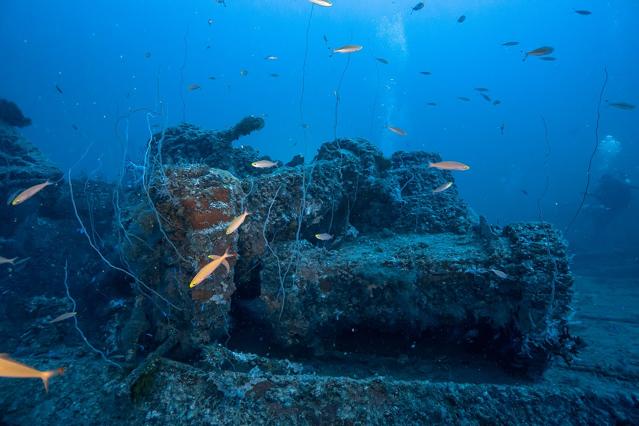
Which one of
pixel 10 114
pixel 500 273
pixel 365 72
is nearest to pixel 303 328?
pixel 500 273

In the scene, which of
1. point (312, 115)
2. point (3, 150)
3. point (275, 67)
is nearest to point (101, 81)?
point (275, 67)

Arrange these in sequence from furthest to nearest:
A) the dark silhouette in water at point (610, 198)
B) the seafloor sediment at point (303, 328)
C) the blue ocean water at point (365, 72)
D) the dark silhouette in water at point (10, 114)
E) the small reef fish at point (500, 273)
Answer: the blue ocean water at point (365, 72) < the dark silhouette in water at point (610, 198) < the dark silhouette in water at point (10, 114) < the small reef fish at point (500, 273) < the seafloor sediment at point (303, 328)

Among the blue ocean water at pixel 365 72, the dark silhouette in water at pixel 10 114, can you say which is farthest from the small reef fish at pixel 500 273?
the blue ocean water at pixel 365 72

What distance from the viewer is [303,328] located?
4035 millimetres

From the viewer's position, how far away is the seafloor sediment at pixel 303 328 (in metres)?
2.56

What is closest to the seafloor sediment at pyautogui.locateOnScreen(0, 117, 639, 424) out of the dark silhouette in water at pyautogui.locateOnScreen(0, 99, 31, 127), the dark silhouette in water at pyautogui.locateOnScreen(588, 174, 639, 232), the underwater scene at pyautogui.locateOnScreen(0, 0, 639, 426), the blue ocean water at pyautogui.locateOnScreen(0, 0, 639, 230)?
the underwater scene at pyautogui.locateOnScreen(0, 0, 639, 426)

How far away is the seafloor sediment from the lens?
256cm

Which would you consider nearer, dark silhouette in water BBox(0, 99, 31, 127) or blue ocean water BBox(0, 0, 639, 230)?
dark silhouette in water BBox(0, 99, 31, 127)

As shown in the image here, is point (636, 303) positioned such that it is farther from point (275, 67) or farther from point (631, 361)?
point (275, 67)

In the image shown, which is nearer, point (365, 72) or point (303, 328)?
point (303, 328)

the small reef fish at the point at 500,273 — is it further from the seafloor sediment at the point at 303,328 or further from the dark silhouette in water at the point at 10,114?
the dark silhouette in water at the point at 10,114

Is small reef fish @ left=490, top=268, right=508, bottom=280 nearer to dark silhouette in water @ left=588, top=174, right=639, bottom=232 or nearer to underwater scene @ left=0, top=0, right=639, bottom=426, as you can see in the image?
underwater scene @ left=0, top=0, right=639, bottom=426

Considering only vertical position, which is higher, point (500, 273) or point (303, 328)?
point (500, 273)

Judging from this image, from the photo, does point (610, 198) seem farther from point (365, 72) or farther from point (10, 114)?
point (365, 72)
